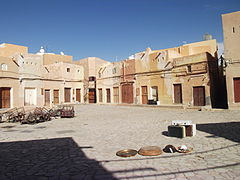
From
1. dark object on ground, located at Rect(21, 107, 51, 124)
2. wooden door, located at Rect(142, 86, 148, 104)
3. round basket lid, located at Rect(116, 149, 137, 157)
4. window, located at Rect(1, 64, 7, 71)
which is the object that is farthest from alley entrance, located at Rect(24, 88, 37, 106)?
round basket lid, located at Rect(116, 149, 137, 157)

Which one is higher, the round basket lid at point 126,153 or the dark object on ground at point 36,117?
the dark object on ground at point 36,117

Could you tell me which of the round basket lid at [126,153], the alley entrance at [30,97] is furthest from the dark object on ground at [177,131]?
the alley entrance at [30,97]

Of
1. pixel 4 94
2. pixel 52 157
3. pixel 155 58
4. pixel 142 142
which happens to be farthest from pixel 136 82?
pixel 52 157

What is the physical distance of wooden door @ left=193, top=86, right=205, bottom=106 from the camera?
18.2m

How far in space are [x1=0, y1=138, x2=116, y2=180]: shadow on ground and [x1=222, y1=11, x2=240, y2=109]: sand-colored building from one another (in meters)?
14.7

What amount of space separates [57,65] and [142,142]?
2504cm

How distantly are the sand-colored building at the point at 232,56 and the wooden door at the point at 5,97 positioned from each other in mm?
23150

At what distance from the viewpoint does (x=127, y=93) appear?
25984 mm

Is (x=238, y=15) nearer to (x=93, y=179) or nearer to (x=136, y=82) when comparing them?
(x=136, y=82)

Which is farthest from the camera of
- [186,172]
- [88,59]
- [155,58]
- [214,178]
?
[88,59]

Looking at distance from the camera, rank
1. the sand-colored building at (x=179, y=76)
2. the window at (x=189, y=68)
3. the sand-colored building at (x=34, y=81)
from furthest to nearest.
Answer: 1. the sand-colored building at (x=34, y=81)
2. the window at (x=189, y=68)
3. the sand-colored building at (x=179, y=76)

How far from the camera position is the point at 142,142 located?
20.8ft

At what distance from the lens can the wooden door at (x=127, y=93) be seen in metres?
25.4

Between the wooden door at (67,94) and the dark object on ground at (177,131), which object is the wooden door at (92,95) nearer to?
the wooden door at (67,94)
